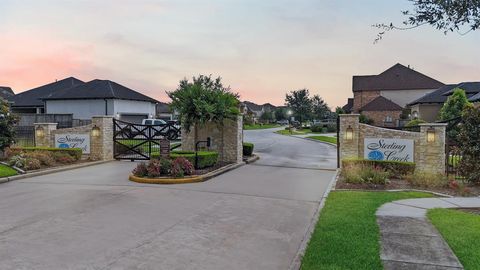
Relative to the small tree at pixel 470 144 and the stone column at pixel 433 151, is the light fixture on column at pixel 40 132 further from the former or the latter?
the small tree at pixel 470 144

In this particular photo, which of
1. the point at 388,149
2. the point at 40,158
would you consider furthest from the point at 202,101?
the point at 388,149

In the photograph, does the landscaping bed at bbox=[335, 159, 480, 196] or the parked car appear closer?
the landscaping bed at bbox=[335, 159, 480, 196]

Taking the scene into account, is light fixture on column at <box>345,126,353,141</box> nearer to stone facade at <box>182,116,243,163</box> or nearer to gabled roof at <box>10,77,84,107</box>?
stone facade at <box>182,116,243,163</box>

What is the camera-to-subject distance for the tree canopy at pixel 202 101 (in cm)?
1720

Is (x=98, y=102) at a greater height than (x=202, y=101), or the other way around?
(x=98, y=102)

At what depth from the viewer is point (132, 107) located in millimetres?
40188

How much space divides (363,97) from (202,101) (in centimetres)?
5966

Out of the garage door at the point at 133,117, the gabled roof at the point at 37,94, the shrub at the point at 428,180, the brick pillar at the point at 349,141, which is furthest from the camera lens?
the gabled roof at the point at 37,94

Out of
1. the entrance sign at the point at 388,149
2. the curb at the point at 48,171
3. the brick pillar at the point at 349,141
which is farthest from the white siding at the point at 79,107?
the entrance sign at the point at 388,149

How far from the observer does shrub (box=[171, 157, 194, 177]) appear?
1343cm

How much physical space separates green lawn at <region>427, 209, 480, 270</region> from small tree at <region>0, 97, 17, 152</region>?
56.5 ft

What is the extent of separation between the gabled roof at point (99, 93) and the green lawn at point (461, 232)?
3379 cm

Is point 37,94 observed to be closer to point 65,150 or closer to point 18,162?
point 65,150

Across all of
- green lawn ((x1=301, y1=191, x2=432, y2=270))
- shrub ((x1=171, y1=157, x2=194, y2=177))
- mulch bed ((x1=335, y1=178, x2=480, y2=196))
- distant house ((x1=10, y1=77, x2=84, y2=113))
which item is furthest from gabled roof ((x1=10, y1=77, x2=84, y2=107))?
green lawn ((x1=301, y1=191, x2=432, y2=270))
